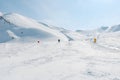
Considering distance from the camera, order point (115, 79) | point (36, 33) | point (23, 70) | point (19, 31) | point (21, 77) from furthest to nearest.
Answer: point (19, 31) < point (36, 33) < point (23, 70) < point (21, 77) < point (115, 79)

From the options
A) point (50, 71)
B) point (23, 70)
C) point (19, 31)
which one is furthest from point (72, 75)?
point (19, 31)

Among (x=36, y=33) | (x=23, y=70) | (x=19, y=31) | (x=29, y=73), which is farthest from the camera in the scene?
(x=19, y=31)

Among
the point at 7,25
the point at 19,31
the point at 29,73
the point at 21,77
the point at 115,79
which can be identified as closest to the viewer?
the point at 115,79

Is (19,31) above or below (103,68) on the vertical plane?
above

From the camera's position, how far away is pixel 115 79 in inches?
357

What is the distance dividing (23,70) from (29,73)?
99cm

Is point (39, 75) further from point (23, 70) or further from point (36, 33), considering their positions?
point (36, 33)

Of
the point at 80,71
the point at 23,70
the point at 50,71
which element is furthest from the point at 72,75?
the point at 23,70

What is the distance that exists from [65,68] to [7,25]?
189139 millimetres

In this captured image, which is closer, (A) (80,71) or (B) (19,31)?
(A) (80,71)

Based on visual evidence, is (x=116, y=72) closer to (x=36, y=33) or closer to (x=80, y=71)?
(x=80, y=71)

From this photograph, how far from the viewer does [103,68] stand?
11469 millimetres

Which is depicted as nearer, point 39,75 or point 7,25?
point 39,75

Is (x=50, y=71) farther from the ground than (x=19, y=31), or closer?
closer
